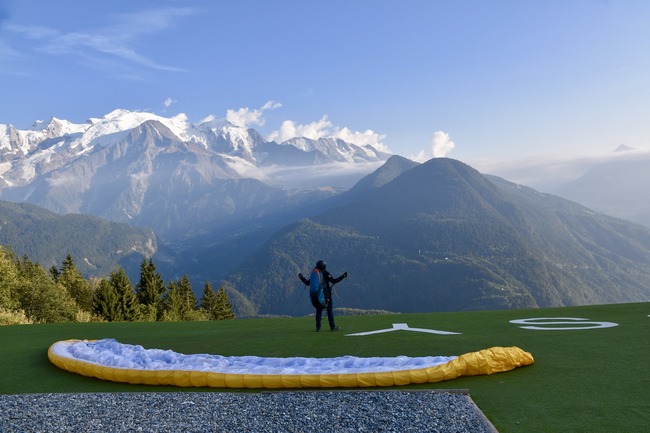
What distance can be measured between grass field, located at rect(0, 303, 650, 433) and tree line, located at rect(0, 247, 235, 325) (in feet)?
64.2

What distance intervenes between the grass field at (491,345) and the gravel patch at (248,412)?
2.53 feet

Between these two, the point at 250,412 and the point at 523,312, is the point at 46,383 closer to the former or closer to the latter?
the point at 250,412

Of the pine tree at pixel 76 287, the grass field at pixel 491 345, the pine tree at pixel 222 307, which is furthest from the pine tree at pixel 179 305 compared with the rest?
the grass field at pixel 491 345

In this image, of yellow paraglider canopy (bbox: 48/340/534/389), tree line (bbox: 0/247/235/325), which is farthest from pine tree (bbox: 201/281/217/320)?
yellow paraglider canopy (bbox: 48/340/534/389)

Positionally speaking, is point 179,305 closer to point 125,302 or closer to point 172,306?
point 172,306

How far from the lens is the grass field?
8.89 m

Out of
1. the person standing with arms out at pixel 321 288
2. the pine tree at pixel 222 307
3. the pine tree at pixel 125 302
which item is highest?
the person standing with arms out at pixel 321 288

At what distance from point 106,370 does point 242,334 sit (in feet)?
25.2

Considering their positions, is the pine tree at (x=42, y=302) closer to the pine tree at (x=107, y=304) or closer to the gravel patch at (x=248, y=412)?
the pine tree at (x=107, y=304)

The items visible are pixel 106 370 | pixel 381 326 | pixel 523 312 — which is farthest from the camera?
pixel 523 312

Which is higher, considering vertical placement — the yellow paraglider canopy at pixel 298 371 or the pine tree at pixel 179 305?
the yellow paraglider canopy at pixel 298 371

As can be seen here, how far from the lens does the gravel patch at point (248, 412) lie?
8391mm

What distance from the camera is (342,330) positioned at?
19766mm

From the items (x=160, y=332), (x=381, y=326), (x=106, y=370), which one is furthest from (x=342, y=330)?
(x=106, y=370)
